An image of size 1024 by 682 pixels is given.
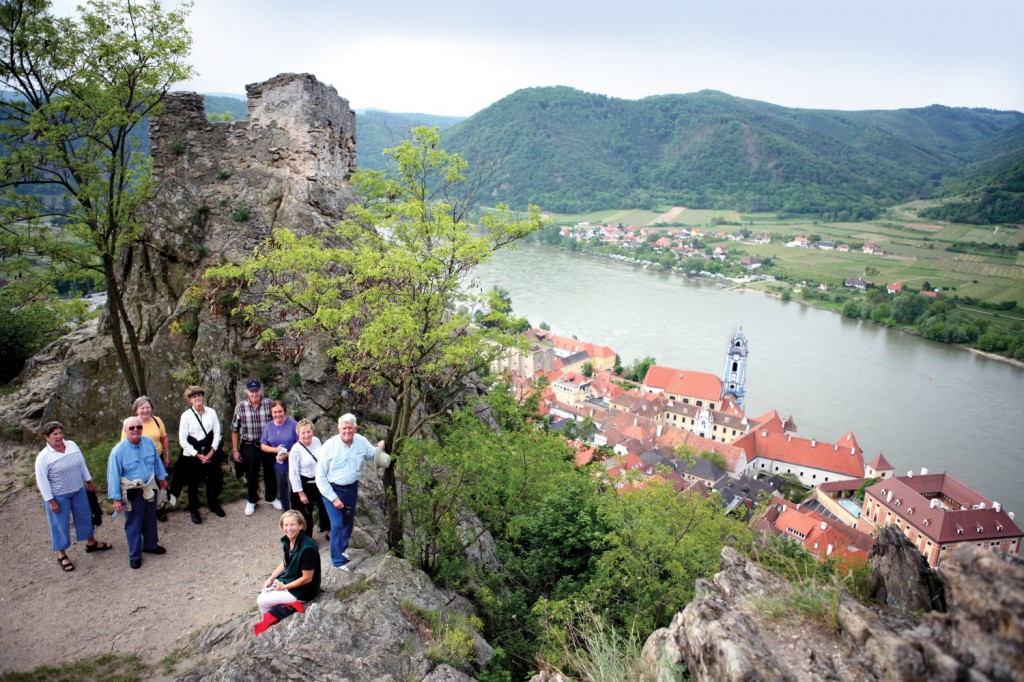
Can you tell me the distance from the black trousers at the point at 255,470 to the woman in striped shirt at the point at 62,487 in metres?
1.46

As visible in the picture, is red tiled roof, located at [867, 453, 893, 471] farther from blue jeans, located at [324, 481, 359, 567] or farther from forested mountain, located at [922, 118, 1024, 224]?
forested mountain, located at [922, 118, 1024, 224]

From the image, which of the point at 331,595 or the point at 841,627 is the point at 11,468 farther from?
the point at 841,627

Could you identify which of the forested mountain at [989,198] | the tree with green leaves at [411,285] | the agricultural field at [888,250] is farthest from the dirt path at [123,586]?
the forested mountain at [989,198]

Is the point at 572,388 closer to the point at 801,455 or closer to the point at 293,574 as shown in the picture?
the point at 801,455

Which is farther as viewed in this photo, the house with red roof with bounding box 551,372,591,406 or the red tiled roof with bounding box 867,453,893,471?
the house with red roof with bounding box 551,372,591,406

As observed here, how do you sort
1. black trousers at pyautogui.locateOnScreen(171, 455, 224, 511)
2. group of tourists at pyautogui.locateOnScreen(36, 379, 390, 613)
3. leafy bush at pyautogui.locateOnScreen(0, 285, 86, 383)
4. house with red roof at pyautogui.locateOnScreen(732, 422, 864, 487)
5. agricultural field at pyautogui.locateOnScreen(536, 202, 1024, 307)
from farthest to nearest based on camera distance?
agricultural field at pyautogui.locateOnScreen(536, 202, 1024, 307), house with red roof at pyautogui.locateOnScreen(732, 422, 864, 487), leafy bush at pyautogui.locateOnScreen(0, 285, 86, 383), black trousers at pyautogui.locateOnScreen(171, 455, 224, 511), group of tourists at pyautogui.locateOnScreen(36, 379, 390, 613)

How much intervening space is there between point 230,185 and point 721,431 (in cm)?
3751

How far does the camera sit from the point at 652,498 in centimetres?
856

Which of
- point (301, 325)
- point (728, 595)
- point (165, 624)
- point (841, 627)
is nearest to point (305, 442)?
point (301, 325)

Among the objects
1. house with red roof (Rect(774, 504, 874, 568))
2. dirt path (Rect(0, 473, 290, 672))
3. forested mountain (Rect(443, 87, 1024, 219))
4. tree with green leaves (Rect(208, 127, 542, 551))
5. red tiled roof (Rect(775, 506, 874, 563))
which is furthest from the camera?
forested mountain (Rect(443, 87, 1024, 219))

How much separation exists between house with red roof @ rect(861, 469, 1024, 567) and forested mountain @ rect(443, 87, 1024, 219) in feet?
268

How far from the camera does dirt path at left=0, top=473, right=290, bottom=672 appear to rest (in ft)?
15.6

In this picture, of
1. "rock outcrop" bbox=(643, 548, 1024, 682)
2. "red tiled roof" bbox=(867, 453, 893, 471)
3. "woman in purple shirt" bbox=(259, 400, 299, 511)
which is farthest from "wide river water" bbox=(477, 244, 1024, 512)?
"rock outcrop" bbox=(643, 548, 1024, 682)

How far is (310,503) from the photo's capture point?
5.99 meters
